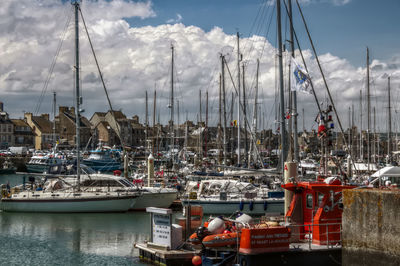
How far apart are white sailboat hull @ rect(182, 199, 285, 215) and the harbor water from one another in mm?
4450

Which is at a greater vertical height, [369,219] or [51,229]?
[369,219]

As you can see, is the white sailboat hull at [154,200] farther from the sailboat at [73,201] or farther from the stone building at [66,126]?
the stone building at [66,126]

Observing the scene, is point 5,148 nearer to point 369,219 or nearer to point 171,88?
point 171,88

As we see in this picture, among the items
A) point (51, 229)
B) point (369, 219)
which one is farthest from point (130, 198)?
point (369, 219)

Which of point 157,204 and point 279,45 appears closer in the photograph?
point 279,45

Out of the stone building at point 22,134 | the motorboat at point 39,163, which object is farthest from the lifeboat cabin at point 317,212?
the stone building at point 22,134

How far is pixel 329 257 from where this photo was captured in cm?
1950

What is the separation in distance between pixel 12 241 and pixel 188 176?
2642 cm

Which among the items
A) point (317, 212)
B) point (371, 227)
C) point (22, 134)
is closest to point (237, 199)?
point (317, 212)

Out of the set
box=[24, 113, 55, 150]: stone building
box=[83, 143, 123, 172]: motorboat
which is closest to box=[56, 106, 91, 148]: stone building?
box=[24, 113, 55, 150]: stone building

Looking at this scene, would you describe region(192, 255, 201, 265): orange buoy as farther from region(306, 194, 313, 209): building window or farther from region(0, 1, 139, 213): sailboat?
region(0, 1, 139, 213): sailboat

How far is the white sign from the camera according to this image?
858 inches

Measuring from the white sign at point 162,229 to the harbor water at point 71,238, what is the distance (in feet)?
6.75

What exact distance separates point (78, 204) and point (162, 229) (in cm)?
2027
